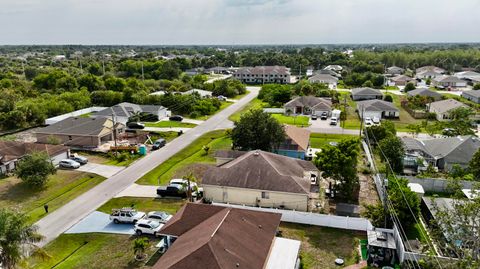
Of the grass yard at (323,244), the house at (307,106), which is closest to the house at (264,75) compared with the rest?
the house at (307,106)

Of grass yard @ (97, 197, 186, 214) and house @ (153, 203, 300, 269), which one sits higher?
house @ (153, 203, 300, 269)

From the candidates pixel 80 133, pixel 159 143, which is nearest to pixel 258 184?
pixel 159 143

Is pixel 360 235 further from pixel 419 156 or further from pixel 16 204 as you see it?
pixel 16 204

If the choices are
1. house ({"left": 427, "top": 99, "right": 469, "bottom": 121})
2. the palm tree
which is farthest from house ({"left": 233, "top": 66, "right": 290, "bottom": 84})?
the palm tree

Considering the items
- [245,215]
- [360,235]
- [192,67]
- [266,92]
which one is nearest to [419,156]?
[360,235]

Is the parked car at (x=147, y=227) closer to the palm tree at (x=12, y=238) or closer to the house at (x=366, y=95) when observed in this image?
the palm tree at (x=12, y=238)

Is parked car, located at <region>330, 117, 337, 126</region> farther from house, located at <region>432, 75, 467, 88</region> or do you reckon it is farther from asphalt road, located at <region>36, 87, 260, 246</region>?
house, located at <region>432, 75, 467, 88</region>
